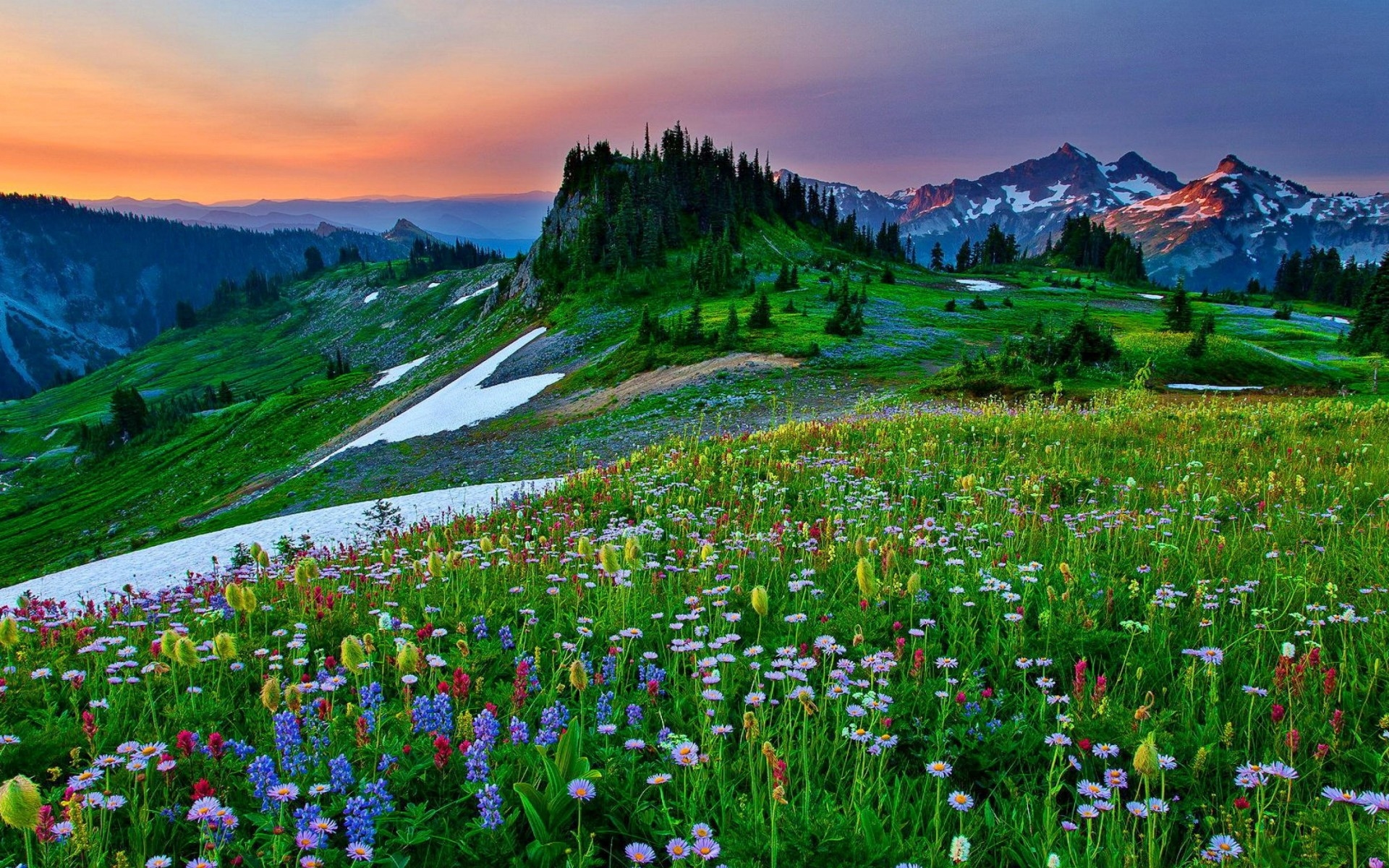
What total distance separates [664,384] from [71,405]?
725 ft

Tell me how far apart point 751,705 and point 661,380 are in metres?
30.4

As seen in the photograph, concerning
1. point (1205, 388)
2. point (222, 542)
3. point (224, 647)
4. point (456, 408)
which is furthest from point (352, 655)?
point (456, 408)

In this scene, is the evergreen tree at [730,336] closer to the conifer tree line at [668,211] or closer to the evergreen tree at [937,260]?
the conifer tree line at [668,211]

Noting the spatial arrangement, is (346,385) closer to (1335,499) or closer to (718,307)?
(718,307)

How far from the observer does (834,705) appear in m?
3.57

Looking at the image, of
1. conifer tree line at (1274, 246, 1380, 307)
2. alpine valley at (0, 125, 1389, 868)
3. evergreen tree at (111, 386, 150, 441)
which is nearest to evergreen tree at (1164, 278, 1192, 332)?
alpine valley at (0, 125, 1389, 868)

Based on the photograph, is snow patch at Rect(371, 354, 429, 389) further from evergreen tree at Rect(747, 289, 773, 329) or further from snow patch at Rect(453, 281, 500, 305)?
snow patch at Rect(453, 281, 500, 305)

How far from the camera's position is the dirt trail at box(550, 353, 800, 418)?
31.3 m

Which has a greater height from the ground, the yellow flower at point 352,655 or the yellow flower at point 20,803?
the yellow flower at point 20,803

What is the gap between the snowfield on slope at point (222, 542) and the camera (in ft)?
40.4

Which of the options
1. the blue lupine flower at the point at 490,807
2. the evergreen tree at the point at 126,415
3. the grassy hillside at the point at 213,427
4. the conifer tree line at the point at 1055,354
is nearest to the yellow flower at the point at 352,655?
the blue lupine flower at the point at 490,807

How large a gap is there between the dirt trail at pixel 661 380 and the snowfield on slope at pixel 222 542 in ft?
43.4

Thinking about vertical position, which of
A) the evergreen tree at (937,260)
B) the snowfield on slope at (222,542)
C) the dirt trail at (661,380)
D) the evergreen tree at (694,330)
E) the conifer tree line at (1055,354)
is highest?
the evergreen tree at (937,260)

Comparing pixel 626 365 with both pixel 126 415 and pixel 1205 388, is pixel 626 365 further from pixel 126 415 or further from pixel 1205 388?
pixel 126 415
